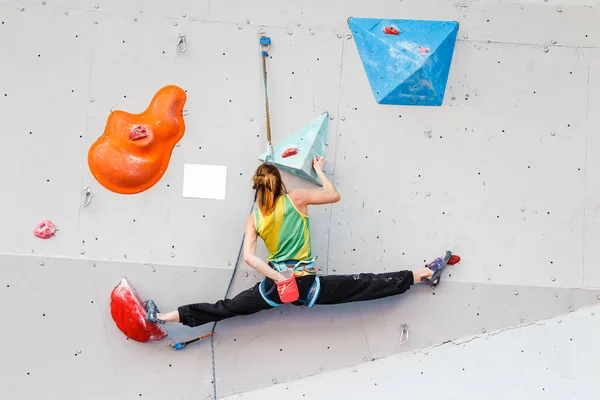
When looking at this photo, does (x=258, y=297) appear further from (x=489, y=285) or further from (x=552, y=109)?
(x=552, y=109)

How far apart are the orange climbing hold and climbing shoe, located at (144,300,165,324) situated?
502 millimetres

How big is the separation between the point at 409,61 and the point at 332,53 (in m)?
0.35

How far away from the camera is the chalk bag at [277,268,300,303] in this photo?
330 centimetres

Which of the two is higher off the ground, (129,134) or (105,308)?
(129,134)

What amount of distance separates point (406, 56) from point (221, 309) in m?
1.36

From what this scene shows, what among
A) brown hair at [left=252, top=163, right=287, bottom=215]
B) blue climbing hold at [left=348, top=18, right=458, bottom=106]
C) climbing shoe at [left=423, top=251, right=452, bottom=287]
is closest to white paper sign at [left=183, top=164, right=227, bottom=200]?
brown hair at [left=252, top=163, right=287, bottom=215]

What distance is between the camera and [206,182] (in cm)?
359

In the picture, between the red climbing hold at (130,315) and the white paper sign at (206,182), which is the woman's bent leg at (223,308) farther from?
the white paper sign at (206,182)

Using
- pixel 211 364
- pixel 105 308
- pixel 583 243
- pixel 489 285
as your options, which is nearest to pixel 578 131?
pixel 583 243

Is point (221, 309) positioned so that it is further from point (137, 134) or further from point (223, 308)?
point (137, 134)

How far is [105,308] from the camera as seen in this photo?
359 centimetres

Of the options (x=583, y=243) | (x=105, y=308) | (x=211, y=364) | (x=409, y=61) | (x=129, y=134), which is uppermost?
(x=409, y=61)

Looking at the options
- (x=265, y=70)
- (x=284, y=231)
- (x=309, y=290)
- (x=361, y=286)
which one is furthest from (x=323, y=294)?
(x=265, y=70)

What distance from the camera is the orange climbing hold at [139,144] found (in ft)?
11.6
